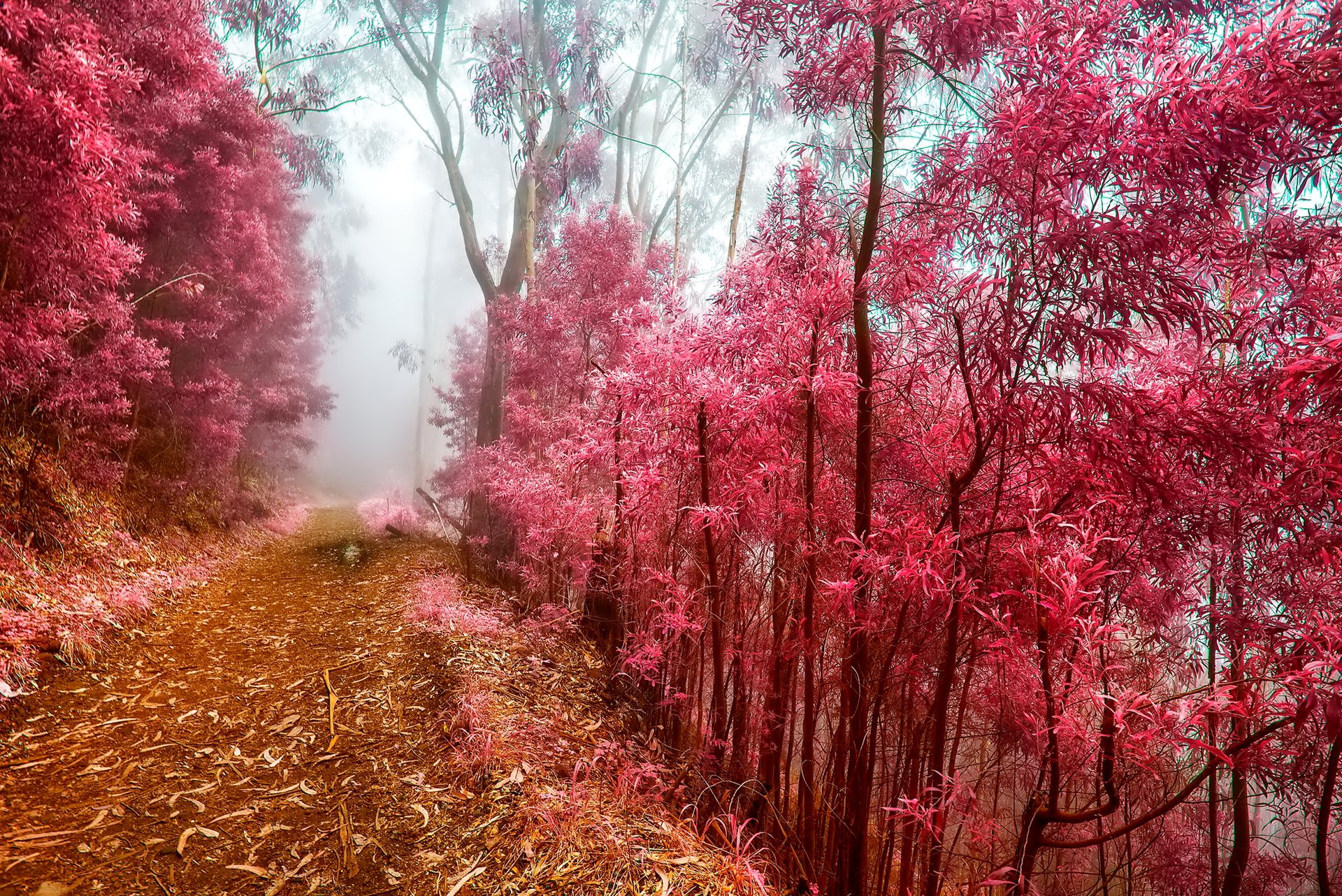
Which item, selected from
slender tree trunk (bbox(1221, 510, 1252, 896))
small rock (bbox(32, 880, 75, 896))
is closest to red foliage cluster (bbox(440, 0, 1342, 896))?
slender tree trunk (bbox(1221, 510, 1252, 896))

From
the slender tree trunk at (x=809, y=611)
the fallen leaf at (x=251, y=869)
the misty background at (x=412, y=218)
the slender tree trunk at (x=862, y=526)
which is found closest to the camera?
the fallen leaf at (x=251, y=869)

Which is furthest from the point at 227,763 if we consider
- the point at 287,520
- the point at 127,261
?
the point at 287,520

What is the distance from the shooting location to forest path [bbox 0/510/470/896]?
1842mm

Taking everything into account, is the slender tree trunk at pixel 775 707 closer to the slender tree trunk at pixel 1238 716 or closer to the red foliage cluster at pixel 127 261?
the slender tree trunk at pixel 1238 716

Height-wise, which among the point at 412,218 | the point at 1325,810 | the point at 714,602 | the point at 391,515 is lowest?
the point at 391,515

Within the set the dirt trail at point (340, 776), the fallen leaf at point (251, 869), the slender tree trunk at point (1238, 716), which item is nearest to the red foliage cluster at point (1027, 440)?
the slender tree trunk at point (1238, 716)

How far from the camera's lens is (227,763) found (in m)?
2.41

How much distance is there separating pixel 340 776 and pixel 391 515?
8558mm

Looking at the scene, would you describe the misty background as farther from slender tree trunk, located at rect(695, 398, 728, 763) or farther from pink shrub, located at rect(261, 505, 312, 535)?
pink shrub, located at rect(261, 505, 312, 535)

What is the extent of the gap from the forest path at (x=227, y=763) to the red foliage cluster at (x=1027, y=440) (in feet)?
4.29

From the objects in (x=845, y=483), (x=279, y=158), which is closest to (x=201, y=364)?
(x=279, y=158)

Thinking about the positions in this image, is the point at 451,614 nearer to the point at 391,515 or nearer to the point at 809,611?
the point at 809,611

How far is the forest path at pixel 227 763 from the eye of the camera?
1.84 m

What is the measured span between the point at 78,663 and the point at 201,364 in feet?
16.6
